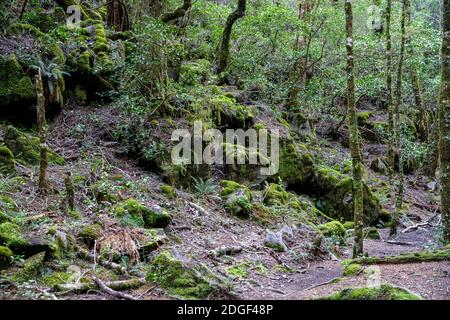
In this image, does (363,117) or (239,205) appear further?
(363,117)

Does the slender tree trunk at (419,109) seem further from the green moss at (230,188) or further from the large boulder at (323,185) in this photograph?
the green moss at (230,188)

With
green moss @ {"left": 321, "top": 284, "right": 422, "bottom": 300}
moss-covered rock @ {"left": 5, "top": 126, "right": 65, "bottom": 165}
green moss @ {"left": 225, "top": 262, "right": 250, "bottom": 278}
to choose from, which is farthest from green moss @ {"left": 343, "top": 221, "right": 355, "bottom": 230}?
moss-covered rock @ {"left": 5, "top": 126, "right": 65, "bottom": 165}

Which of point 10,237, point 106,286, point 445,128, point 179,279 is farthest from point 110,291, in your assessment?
point 445,128

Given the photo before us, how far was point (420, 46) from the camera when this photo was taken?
54.3ft

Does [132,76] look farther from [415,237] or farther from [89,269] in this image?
[415,237]

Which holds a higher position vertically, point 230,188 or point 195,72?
point 195,72

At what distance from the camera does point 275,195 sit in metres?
12.5

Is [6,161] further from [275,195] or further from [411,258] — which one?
[411,258]

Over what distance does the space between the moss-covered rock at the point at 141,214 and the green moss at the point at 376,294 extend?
4.08 m

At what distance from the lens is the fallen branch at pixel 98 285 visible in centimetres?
579

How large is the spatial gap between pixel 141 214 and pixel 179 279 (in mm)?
2542

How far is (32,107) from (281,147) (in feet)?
24.8

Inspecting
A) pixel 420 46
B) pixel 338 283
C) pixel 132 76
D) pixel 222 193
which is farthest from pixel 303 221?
pixel 420 46

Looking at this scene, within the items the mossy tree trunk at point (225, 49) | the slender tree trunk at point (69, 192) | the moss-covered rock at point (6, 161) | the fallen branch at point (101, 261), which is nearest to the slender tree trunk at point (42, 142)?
the slender tree trunk at point (69, 192)
